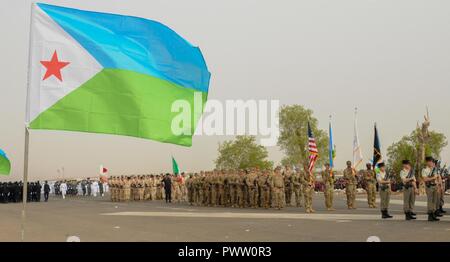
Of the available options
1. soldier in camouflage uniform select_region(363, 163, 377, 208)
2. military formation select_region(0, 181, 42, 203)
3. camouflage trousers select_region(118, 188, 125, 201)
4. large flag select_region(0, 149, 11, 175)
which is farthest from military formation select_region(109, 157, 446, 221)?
military formation select_region(0, 181, 42, 203)

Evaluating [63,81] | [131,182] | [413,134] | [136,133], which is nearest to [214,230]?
[136,133]

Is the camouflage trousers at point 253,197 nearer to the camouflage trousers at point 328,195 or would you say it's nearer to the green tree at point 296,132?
the camouflage trousers at point 328,195

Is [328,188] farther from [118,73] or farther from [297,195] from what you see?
[118,73]

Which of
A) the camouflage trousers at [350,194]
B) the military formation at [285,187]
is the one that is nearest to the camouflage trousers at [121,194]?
→ the military formation at [285,187]

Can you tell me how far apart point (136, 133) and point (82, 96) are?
105 centimetres

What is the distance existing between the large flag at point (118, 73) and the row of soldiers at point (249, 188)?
44.4ft

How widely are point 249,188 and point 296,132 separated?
5320 cm

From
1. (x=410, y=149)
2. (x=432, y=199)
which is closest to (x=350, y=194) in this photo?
(x=432, y=199)

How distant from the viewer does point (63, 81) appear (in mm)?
8984

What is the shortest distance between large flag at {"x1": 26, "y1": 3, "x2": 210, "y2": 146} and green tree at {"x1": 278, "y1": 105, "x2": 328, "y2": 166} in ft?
229

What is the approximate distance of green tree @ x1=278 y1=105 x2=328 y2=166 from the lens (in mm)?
79438

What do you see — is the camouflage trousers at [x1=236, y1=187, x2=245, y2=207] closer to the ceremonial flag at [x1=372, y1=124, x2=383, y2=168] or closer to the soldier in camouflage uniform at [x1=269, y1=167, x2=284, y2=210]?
the soldier in camouflage uniform at [x1=269, y1=167, x2=284, y2=210]
